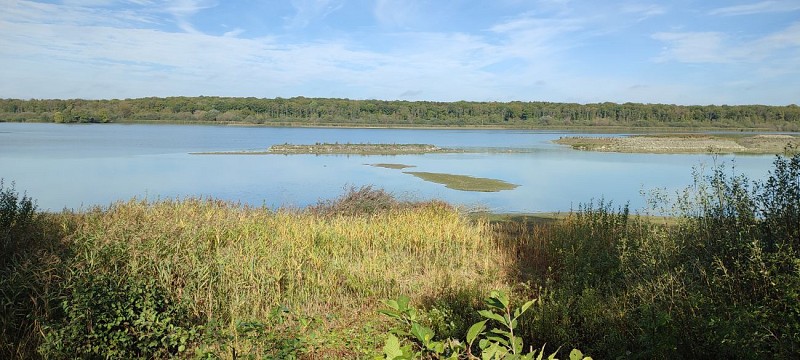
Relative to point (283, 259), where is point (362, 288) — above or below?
below

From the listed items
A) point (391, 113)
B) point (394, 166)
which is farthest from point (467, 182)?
point (391, 113)

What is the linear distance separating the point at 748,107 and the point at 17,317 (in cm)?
16170

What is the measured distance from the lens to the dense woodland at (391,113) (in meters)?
122

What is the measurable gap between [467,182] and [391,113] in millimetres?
120821

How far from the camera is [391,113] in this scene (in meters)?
146

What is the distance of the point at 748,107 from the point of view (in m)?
139

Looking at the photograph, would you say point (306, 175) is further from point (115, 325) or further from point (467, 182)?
point (115, 325)

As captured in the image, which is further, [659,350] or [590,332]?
[590,332]

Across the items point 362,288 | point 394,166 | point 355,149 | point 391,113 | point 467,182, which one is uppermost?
point 391,113

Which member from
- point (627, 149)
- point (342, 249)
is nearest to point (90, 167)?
point (342, 249)

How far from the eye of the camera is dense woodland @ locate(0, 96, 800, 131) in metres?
122

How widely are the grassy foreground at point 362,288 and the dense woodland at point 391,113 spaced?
115415mm

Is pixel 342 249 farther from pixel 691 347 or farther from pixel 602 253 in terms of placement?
pixel 691 347

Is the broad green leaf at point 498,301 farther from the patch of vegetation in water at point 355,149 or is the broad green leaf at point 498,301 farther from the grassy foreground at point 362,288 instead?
the patch of vegetation in water at point 355,149
